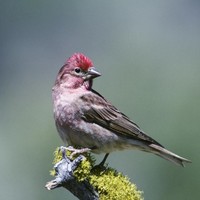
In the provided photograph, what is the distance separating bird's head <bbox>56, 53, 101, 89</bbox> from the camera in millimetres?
13789

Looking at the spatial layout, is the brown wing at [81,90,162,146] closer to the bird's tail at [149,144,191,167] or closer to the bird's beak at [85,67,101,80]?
the bird's tail at [149,144,191,167]

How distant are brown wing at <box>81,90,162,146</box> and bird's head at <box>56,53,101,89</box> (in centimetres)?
20

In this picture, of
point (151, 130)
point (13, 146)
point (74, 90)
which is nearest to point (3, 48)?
point (13, 146)

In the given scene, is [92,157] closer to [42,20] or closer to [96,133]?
[96,133]

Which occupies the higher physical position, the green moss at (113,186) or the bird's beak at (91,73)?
the bird's beak at (91,73)

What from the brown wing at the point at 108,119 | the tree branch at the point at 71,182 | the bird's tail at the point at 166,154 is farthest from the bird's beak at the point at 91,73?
the tree branch at the point at 71,182

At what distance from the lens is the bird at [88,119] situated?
13.4 m

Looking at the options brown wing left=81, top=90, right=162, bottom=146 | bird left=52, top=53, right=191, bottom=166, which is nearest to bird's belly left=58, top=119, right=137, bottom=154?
bird left=52, top=53, right=191, bottom=166

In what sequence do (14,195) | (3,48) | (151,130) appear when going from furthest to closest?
(3,48) < (14,195) < (151,130)

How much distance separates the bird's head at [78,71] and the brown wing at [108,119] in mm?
199

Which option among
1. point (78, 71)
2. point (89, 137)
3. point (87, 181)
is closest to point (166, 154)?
point (89, 137)

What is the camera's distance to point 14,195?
23750 millimetres

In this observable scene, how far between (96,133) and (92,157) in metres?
0.84

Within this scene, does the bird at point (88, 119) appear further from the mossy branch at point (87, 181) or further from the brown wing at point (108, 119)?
the mossy branch at point (87, 181)
